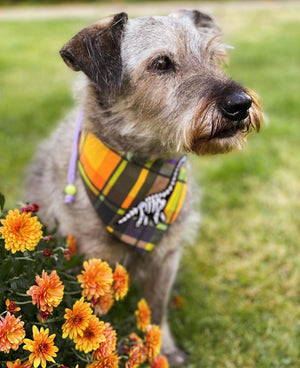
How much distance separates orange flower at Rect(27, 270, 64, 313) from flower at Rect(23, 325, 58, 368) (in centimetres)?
11

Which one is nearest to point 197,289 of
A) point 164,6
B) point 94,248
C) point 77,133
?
point 94,248

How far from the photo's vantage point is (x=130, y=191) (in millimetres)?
2922

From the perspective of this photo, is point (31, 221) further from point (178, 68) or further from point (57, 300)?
point (178, 68)

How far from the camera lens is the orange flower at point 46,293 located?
6.88 feet

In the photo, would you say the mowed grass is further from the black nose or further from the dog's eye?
the dog's eye

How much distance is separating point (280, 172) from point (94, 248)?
3024mm

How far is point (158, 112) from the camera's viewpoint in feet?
9.09

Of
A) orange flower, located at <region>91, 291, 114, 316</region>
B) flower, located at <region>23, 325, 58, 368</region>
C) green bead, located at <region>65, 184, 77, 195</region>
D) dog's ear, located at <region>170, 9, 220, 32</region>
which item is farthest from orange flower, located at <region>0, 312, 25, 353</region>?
dog's ear, located at <region>170, 9, 220, 32</region>

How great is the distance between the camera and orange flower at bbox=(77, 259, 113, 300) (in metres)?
2.37

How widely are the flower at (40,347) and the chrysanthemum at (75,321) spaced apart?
0.11 m

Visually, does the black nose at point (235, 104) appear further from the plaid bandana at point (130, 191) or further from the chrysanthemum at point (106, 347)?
the chrysanthemum at point (106, 347)

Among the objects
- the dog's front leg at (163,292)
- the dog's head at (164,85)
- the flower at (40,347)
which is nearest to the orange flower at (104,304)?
the flower at (40,347)

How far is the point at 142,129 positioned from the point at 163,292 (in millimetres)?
1307

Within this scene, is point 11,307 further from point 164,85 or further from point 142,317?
point 164,85
